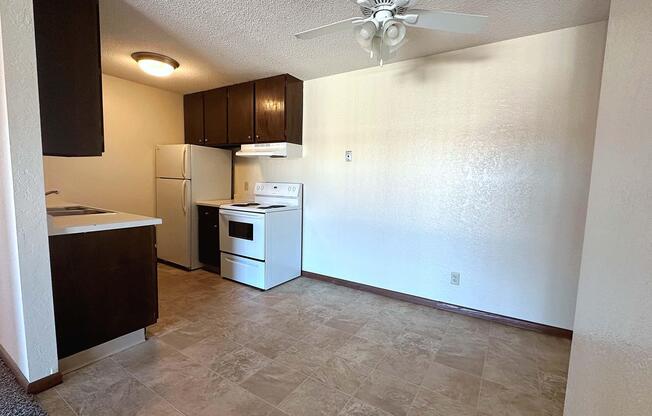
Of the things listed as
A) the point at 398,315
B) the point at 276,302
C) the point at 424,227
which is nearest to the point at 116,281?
the point at 276,302

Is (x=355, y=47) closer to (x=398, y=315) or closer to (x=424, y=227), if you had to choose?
(x=424, y=227)

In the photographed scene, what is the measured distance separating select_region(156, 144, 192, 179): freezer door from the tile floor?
169 centimetres

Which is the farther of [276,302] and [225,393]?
[276,302]

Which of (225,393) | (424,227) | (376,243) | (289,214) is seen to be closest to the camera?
(225,393)

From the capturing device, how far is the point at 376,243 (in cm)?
318

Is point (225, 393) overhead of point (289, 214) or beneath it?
beneath

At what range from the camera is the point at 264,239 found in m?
3.16

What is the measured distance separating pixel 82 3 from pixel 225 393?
240cm

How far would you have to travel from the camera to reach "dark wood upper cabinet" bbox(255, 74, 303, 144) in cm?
336

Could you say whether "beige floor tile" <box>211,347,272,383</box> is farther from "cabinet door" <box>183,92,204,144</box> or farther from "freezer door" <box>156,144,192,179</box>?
"cabinet door" <box>183,92,204,144</box>

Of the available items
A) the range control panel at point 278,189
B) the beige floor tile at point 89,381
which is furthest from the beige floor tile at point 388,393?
the range control panel at point 278,189

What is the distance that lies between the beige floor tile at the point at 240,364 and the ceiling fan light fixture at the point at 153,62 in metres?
2.74

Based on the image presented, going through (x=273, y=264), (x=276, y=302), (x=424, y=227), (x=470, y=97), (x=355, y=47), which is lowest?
(x=276, y=302)

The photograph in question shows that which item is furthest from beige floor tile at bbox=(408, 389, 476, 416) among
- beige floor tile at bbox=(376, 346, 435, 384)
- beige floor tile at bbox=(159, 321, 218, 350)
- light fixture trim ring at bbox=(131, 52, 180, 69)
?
light fixture trim ring at bbox=(131, 52, 180, 69)
